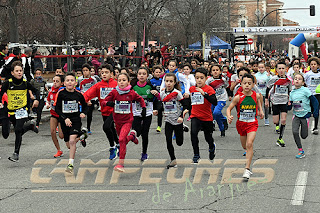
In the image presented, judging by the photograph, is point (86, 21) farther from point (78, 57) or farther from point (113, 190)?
point (113, 190)

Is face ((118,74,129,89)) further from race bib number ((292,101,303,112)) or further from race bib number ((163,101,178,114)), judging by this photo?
race bib number ((292,101,303,112))

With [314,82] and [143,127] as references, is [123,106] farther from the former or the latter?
[314,82]

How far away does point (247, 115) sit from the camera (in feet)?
28.0

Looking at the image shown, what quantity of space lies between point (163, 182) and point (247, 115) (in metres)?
1.75

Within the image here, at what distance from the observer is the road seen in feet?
21.6

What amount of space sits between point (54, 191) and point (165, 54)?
73.7 feet

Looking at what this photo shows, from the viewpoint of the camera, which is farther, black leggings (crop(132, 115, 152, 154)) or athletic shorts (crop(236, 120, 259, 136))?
black leggings (crop(132, 115, 152, 154))

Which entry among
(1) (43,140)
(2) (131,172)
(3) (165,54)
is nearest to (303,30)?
(3) (165,54)

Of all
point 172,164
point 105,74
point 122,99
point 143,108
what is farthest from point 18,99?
point 172,164

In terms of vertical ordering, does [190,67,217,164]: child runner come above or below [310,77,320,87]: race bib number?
below

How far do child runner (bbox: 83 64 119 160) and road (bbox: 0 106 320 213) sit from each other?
338 mm

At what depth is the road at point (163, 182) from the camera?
658 centimetres

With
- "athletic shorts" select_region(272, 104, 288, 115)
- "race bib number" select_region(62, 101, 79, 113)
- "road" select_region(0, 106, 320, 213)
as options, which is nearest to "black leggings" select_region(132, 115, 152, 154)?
"road" select_region(0, 106, 320, 213)

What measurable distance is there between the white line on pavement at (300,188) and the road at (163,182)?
0.04ft
